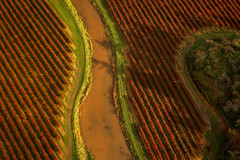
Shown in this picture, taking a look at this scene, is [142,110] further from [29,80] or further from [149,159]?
[29,80]

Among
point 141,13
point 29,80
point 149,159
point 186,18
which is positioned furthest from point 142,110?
point 186,18

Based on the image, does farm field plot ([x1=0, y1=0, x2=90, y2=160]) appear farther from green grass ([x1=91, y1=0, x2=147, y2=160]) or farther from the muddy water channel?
green grass ([x1=91, y1=0, x2=147, y2=160])

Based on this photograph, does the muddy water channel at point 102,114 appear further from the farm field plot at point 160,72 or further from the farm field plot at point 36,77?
the farm field plot at point 36,77

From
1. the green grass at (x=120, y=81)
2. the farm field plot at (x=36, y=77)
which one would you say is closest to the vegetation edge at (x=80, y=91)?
the farm field plot at (x=36, y=77)

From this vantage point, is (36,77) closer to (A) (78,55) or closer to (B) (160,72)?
(A) (78,55)

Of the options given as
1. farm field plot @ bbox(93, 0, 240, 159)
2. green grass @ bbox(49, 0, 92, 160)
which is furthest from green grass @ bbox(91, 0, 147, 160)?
green grass @ bbox(49, 0, 92, 160)

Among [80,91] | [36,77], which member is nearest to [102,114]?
[80,91]
